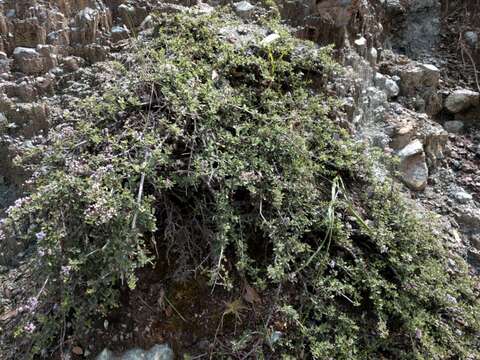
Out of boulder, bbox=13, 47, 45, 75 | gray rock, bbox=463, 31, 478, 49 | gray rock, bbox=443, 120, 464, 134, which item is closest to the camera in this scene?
boulder, bbox=13, 47, 45, 75

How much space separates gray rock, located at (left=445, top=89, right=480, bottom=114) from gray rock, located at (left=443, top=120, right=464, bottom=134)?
13 cm

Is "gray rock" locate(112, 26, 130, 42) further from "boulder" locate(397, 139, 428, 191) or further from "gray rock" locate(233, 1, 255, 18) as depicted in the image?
"boulder" locate(397, 139, 428, 191)

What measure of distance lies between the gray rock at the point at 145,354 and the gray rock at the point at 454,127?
302cm

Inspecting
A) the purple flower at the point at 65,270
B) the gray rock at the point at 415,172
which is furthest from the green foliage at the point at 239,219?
the gray rock at the point at 415,172

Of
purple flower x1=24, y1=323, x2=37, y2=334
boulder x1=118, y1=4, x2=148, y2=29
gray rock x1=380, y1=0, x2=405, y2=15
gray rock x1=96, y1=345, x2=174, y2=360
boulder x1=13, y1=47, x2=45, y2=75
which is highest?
gray rock x1=380, y1=0, x2=405, y2=15

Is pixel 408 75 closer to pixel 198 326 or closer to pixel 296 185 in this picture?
pixel 296 185

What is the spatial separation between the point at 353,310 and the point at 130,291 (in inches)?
51.5

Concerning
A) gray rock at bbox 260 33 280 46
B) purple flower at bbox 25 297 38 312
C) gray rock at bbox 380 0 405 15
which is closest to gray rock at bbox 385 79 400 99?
gray rock at bbox 380 0 405 15

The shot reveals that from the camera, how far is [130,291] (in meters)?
2.37

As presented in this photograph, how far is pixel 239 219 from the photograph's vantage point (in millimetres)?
2408

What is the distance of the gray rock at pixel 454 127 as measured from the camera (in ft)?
12.3

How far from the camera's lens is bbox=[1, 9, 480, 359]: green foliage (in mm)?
2225

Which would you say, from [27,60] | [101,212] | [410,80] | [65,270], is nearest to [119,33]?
[27,60]

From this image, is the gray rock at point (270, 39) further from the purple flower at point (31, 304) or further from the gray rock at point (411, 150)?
the purple flower at point (31, 304)
